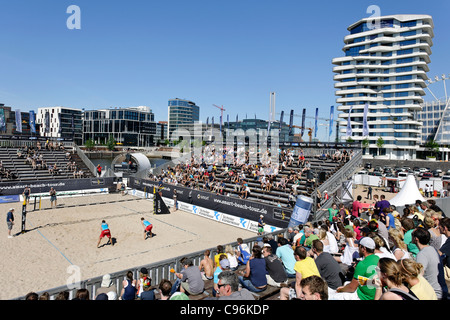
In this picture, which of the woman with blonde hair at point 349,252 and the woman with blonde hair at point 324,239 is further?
the woman with blonde hair at point 324,239

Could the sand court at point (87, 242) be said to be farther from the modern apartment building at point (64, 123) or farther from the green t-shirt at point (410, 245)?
the modern apartment building at point (64, 123)

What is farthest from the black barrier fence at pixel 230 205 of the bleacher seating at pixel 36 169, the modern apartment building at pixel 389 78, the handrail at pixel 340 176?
the modern apartment building at pixel 389 78

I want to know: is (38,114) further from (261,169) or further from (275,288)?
(275,288)

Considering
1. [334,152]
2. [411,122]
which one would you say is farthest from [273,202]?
[411,122]

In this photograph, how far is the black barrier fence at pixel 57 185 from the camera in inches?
1069

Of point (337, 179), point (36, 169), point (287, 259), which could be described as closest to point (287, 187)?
point (337, 179)

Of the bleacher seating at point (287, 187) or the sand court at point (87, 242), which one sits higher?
the bleacher seating at point (287, 187)

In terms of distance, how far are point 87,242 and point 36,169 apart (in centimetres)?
2203

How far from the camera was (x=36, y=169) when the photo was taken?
109 ft

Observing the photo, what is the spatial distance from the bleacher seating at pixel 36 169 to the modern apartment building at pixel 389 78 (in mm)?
61285

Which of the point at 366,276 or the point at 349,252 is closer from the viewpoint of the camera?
the point at 366,276

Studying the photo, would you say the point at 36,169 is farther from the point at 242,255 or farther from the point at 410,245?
the point at 410,245
